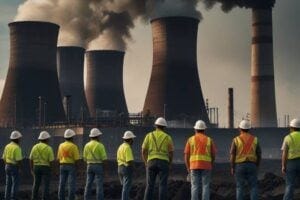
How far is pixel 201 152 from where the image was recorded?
788 centimetres

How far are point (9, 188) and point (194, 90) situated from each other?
3069cm

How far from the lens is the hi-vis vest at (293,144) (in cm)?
786

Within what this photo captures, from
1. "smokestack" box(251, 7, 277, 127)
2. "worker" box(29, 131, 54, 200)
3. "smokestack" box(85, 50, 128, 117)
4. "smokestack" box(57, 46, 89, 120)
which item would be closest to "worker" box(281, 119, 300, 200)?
"worker" box(29, 131, 54, 200)

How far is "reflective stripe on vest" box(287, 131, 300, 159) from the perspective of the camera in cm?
786

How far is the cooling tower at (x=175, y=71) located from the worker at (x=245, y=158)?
101 ft

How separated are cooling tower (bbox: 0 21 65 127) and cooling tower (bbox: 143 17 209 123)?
255 inches

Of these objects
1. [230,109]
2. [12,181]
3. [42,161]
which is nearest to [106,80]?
[230,109]

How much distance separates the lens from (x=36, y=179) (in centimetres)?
984

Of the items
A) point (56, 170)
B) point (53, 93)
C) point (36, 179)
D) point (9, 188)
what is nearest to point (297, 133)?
point (36, 179)

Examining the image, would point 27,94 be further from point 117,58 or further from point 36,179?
point 36,179

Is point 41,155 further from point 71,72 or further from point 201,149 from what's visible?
point 71,72

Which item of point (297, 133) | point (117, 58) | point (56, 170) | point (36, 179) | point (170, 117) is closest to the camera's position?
point (297, 133)

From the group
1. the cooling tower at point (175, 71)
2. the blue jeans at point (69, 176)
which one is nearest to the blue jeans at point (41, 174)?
the blue jeans at point (69, 176)

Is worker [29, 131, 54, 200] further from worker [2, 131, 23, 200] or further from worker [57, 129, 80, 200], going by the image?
worker [2, 131, 23, 200]
